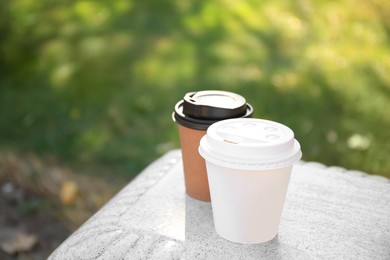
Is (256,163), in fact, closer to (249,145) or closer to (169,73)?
(249,145)

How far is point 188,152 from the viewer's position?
1512 mm

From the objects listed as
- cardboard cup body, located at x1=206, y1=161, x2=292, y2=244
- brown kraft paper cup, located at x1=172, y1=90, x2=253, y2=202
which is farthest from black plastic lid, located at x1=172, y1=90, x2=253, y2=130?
cardboard cup body, located at x1=206, y1=161, x2=292, y2=244

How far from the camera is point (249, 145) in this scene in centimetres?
120

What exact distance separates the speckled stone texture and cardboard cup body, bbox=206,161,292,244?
4 centimetres

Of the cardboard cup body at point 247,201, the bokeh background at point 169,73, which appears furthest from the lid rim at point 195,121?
the bokeh background at point 169,73

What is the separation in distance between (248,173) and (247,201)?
0.08 meters

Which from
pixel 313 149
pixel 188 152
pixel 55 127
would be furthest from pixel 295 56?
pixel 188 152

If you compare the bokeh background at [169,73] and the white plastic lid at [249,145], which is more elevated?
the white plastic lid at [249,145]

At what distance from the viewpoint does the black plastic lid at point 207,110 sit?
4.67 ft

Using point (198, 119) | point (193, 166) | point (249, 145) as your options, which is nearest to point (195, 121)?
point (198, 119)

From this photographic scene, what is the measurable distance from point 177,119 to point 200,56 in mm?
2317

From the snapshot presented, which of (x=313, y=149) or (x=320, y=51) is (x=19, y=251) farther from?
(x=320, y=51)

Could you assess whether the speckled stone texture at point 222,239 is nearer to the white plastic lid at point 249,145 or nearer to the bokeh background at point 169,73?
the white plastic lid at point 249,145

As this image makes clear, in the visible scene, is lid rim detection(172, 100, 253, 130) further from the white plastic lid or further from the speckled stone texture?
→ the speckled stone texture
